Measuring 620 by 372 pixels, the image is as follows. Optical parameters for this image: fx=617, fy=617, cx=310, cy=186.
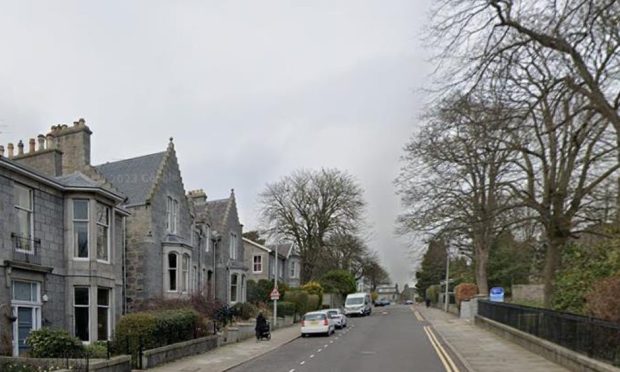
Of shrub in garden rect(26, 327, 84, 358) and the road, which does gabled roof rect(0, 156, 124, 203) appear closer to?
shrub in garden rect(26, 327, 84, 358)

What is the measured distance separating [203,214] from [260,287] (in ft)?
57.6

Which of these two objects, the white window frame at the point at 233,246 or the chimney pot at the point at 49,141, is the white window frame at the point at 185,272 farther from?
the white window frame at the point at 233,246

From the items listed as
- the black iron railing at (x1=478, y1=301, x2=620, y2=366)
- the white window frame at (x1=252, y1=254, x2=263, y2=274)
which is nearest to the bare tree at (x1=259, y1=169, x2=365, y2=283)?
the white window frame at (x1=252, y1=254, x2=263, y2=274)

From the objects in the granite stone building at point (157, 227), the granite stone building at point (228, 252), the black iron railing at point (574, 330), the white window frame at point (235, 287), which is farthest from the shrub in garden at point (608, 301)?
the white window frame at point (235, 287)

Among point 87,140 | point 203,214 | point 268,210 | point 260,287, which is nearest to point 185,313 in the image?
point 87,140

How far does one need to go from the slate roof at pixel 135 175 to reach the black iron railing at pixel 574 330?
62.9 ft

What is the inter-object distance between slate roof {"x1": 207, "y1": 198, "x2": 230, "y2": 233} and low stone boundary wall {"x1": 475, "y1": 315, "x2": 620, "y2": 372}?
23.4 metres

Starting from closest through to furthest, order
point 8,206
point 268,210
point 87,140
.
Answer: point 8,206 < point 87,140 < point 268,210

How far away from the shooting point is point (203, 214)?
138 feet

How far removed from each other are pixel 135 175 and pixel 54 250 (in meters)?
12.9

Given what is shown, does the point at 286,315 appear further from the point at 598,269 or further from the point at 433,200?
the point at 598,269

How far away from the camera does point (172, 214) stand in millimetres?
35062

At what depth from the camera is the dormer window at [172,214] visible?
3434 cm

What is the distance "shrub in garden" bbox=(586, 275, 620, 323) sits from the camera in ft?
55.8
